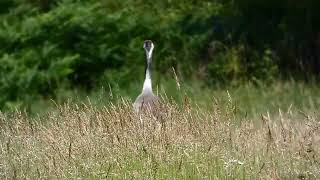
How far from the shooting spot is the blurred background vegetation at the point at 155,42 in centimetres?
1627

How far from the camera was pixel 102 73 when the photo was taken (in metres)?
17.6

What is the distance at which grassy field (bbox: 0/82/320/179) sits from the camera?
6.90 m

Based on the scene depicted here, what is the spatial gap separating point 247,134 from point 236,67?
456 inches

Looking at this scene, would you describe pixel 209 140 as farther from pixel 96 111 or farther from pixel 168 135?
pixel 96 111

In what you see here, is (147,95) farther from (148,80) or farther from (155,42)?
(155,42)

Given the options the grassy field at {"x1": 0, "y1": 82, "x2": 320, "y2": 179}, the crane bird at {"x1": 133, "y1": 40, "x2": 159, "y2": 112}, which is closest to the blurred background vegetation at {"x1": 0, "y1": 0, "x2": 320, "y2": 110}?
the crane bird at {"x1": 133, "y1": 40, "x2": 159, "y2": 112}

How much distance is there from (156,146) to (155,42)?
12.1 m

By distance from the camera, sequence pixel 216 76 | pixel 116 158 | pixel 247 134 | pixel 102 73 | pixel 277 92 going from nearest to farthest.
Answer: pixel 116 158 < pixel 247 134 < pixel 277 92 < pixel 102 73 < pixel 216 76

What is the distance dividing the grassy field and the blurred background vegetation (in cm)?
752

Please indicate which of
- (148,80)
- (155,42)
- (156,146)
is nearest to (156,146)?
(156,146)

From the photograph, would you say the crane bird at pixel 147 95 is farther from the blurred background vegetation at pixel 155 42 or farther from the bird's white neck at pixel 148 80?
the blurred background vegetation at pixel 155 42

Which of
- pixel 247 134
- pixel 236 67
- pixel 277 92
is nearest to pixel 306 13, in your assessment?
pixel 236 67

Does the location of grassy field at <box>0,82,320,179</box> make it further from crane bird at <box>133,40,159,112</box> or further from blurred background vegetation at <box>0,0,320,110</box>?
blurred background vegetation at <box>0,0,320,110</box>

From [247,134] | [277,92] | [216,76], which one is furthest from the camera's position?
[216,76]
